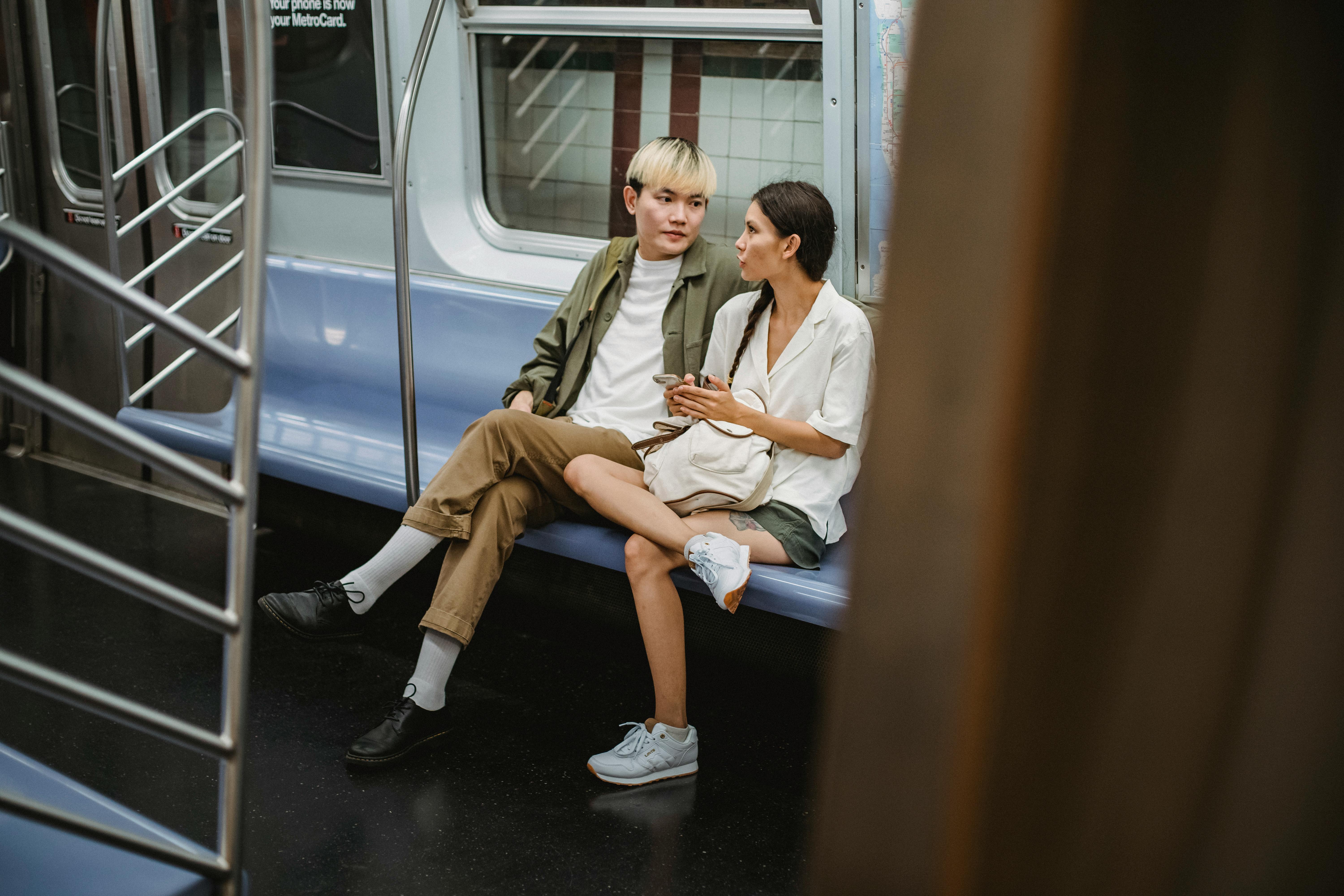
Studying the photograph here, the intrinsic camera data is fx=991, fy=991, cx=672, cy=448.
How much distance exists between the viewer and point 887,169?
3.00 m

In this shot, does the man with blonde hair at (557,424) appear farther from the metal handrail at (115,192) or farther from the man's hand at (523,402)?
the metal handrail at (115,192)

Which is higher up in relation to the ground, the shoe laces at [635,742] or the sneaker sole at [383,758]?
the shoe laces at [635,742]

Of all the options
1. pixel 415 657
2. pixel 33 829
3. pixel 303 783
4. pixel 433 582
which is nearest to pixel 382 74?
pixel 433 582

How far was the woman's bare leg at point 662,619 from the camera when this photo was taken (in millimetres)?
2314

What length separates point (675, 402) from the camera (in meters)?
2.45

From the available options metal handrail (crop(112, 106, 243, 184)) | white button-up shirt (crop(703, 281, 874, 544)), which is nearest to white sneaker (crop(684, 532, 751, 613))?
white button-up shirt (crop(703, 281, 874, 544))

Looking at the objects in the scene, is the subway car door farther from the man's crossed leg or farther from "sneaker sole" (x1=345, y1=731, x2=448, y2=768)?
"sneaker sole" (x1=345, y1=731, x2=448, y2=768)

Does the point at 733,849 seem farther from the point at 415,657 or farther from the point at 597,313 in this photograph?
the point at 597,313

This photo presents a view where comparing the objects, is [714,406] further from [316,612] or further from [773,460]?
[316,612]

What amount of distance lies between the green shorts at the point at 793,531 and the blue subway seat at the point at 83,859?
1545 millimetres

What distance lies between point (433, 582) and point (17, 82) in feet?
11.2

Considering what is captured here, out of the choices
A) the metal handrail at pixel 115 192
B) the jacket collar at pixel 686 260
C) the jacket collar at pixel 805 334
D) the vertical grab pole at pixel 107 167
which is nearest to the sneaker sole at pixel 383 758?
the jacket collar at pixel 805 334

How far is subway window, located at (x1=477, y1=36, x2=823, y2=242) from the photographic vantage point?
3.26 metres

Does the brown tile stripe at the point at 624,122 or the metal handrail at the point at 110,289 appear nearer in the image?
the metal handrail at the point at 110,289
